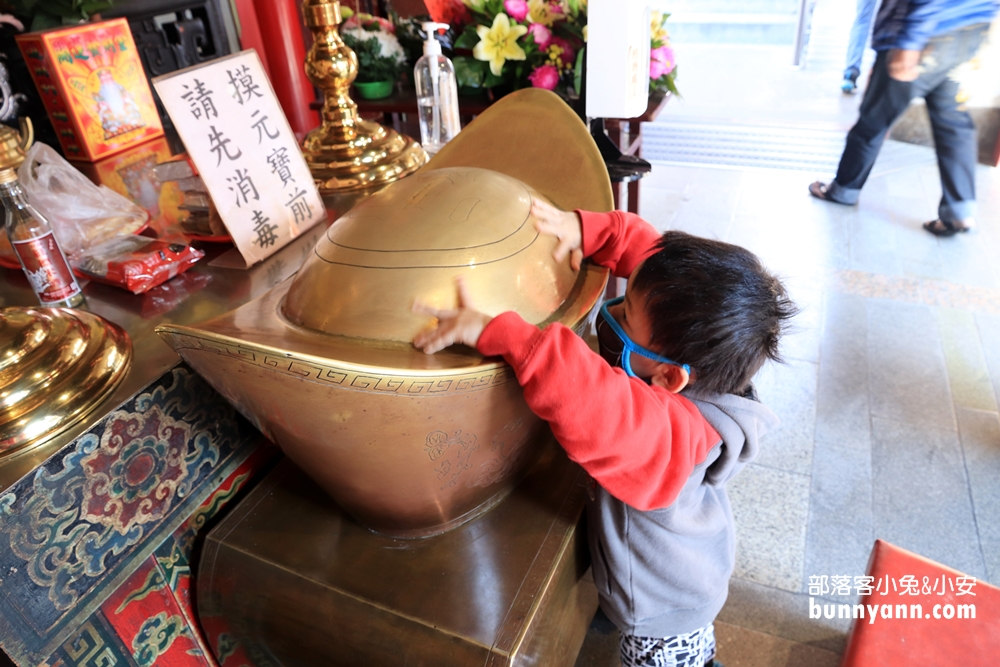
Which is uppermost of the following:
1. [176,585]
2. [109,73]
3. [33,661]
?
[109,73]

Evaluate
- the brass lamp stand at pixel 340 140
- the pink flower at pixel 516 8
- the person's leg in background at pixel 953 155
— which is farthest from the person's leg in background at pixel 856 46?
the brass lamp stand at pixel 340 140

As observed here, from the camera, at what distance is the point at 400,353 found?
25.6 inches

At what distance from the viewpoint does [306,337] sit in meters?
0.67

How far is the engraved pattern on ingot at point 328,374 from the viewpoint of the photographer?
579mm

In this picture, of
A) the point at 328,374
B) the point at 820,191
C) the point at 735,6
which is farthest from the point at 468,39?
the point at 735,6

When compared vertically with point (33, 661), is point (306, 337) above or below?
above

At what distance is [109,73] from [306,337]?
1224 millimetres

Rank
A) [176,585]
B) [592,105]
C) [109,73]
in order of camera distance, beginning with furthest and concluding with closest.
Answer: [109,73] → [592,105] → [176,585]

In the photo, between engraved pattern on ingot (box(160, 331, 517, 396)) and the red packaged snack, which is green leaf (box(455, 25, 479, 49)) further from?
engraved pattern on ingot (box(160, 331, 517, 396))

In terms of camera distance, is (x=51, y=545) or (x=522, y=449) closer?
(x=51, y=545)

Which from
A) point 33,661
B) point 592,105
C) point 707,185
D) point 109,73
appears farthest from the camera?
point 707,185

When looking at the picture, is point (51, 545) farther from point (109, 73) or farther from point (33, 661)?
point (109, 73)

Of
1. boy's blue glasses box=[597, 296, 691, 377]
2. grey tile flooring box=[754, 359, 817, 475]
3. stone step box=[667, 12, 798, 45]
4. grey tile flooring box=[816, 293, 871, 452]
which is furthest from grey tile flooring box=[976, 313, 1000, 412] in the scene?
stone step box=[667, 12, 798, 45]

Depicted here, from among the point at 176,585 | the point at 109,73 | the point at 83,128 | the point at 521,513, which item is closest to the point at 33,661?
the point at 176,585
